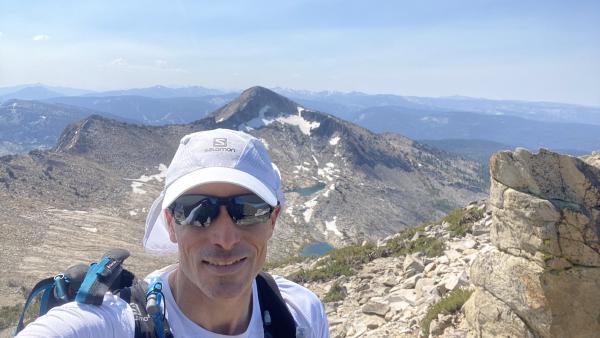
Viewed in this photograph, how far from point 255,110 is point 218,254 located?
7402 inches

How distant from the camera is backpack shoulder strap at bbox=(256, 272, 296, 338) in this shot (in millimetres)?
3160

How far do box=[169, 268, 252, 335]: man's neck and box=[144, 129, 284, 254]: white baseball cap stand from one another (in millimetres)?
566

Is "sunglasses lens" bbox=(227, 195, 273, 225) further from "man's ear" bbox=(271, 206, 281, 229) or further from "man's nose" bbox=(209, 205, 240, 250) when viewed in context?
"man's ear" bbox=(271, 206, 281, 229)

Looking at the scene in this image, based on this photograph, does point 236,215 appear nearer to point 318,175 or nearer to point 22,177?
point 22,177

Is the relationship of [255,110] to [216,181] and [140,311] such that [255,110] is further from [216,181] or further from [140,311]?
[140,311]

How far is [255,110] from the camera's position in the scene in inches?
7407

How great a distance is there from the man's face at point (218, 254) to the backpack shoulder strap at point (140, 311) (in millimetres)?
302

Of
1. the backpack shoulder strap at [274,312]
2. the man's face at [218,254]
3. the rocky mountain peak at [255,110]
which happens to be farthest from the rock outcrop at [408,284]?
the rocky mountain peak at [255,110]

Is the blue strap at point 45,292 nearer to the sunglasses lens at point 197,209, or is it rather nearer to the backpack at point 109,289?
the backpack at point 109,289

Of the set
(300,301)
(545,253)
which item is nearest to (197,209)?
(300,301)

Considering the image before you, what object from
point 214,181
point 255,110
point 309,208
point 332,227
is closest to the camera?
point 214,181

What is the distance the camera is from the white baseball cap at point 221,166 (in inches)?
112

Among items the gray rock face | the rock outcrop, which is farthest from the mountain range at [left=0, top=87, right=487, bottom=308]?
the gray rock face

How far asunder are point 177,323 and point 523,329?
6447mm
